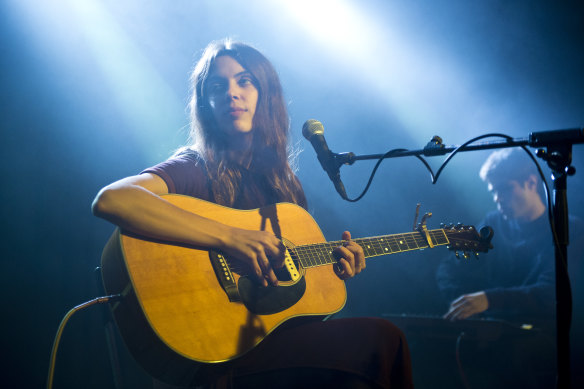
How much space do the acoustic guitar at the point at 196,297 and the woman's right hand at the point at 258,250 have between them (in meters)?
0.04

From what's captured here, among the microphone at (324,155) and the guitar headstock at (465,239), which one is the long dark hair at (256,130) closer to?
the microphone at (324,155)

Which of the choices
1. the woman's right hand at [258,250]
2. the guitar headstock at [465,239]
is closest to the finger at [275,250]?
the woman's right hand at [258,250]

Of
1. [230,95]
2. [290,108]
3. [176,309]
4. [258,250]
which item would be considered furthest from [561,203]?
[290,108]

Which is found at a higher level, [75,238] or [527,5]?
[527,5]

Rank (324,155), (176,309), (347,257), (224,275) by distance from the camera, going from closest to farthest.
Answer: (176,309)
(224,275)
(324,155)
(347,257)

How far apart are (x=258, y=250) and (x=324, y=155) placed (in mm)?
508

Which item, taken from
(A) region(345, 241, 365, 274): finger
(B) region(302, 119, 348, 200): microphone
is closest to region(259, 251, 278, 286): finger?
(B) region(302, 119, 348, 200): microphone

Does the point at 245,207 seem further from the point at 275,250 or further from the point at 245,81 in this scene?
the point at 245,81

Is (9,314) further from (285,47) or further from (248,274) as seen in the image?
(285,47)

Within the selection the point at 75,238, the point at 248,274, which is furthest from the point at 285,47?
the point at 248,274

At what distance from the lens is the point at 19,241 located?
7.60 feet

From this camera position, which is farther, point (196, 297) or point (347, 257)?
point (347, 257)

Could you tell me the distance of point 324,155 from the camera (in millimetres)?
1661

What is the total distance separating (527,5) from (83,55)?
444 cm
